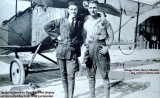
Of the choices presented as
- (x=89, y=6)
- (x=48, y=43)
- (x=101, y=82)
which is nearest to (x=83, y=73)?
(x=101, y=82)

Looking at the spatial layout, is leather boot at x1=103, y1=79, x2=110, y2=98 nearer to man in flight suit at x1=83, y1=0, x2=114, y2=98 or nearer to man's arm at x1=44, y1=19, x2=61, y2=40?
man in flight suit at x1=83, y1=0, x2=114, y2=98

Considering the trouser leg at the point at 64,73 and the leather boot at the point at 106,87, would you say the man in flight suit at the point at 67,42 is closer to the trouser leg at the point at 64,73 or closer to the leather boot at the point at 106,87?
the trouser leg at the point at 64,73

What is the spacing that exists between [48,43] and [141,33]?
3.72ft

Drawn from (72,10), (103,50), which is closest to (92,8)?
(72,10)

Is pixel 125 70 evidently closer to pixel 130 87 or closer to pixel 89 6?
pixel 130 87

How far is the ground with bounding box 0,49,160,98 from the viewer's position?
3.06m

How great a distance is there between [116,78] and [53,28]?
3.12ft

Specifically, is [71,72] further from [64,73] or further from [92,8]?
[92,8]

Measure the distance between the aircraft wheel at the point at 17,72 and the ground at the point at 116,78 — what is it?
0.04 metres

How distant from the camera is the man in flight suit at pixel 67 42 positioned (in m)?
2.99

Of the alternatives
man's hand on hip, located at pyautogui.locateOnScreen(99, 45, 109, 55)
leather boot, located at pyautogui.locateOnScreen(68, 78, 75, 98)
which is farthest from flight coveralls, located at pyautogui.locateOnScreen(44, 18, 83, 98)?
man's hand on hip, located at pyautogui.locateOnScreen(99, 45, 109, 55)

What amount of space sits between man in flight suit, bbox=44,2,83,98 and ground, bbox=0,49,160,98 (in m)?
0.15

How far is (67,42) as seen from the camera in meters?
3.00

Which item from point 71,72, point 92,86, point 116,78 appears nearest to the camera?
point 71,72
